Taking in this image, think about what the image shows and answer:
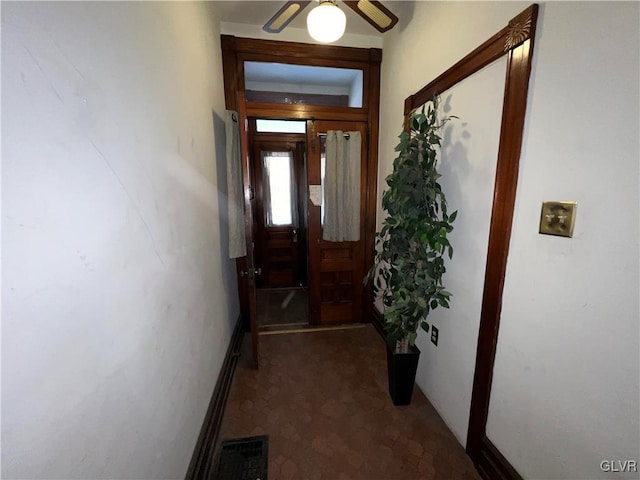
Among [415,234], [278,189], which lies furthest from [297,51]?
[415,234]

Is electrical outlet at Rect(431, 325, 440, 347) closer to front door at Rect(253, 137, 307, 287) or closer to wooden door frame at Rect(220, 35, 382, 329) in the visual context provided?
wooden door frame at Rect(220, 35, 382, 329)

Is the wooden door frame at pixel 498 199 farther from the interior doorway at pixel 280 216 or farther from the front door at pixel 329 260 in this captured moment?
the interior doorway at pixel 280 216

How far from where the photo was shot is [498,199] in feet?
3.72

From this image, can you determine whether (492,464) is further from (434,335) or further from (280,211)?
(280,211)

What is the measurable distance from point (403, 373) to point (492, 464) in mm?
564

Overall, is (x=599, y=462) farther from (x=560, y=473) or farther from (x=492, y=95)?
(x=492, y=95)

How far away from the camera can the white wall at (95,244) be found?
46 centimetres

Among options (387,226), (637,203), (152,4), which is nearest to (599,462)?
(637,203)

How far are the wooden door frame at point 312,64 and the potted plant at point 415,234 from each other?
951mm

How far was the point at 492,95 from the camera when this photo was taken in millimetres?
1164

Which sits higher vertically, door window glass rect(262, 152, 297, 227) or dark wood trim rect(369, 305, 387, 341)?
door window glass rect(262, 152, 297, 227)

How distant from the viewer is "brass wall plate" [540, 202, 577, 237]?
86 centimetres

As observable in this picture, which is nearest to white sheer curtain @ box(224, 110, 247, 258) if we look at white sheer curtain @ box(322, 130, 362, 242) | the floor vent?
white sheer curtain @ box(322, 130, 362, 242)

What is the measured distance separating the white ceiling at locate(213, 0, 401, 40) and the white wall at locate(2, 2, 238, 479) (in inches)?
41.8
